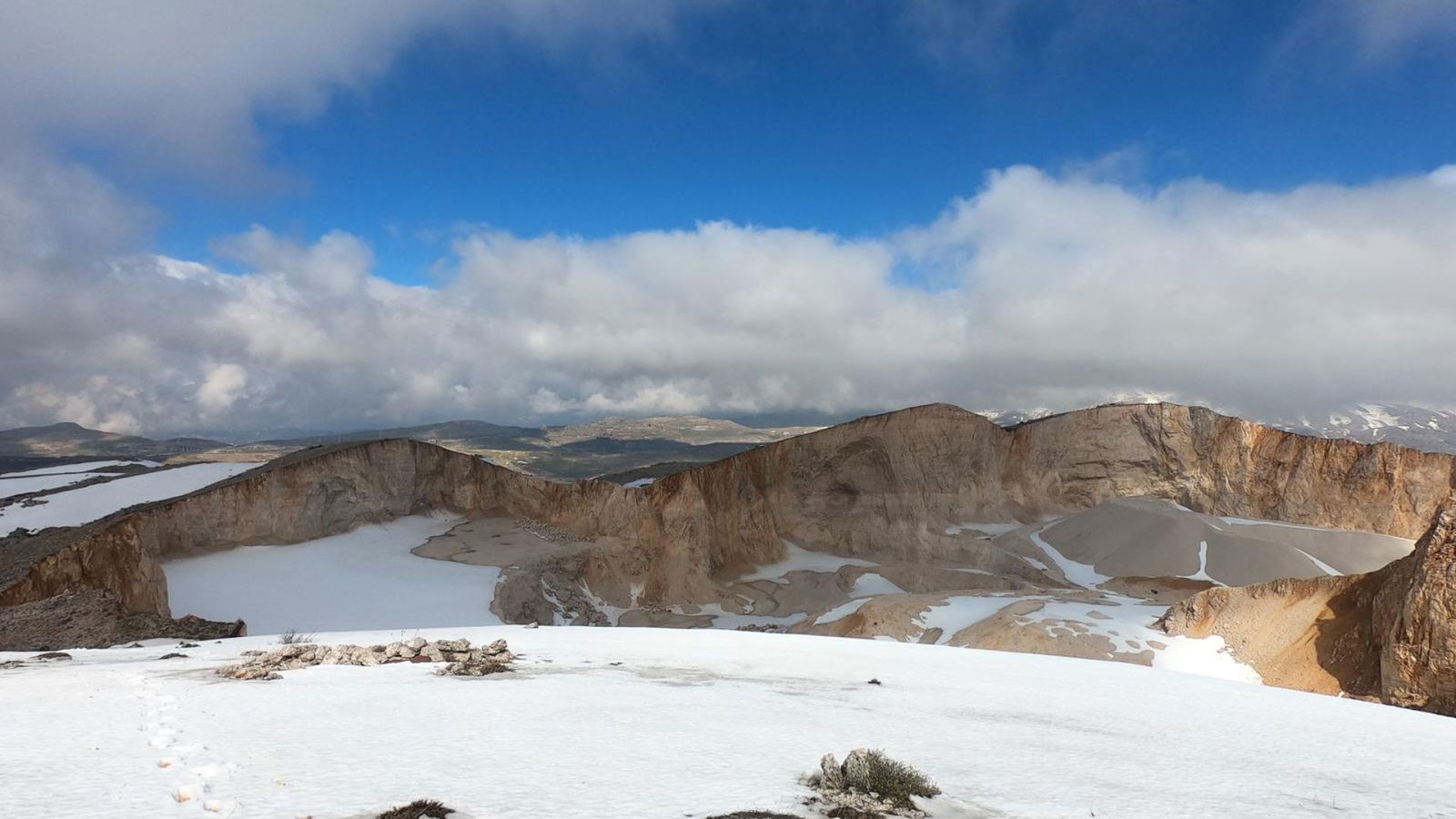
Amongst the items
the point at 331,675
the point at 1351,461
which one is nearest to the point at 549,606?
the point at 331,675

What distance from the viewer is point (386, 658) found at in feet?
35.4

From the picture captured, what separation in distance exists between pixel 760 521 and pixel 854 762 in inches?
1860

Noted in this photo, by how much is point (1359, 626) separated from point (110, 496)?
2117 inches

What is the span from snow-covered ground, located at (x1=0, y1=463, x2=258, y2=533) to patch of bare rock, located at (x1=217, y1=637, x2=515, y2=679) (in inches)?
1274

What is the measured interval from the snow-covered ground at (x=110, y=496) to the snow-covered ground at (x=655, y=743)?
107ft

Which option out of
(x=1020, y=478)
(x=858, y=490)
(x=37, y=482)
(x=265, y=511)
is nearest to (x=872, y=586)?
(x=858, y=490)

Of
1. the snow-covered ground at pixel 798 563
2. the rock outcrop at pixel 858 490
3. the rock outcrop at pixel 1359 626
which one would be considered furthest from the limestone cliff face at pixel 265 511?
the rock outcrop at pixel 1359 626

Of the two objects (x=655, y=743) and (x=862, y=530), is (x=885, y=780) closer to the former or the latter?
(x=655, y=743)

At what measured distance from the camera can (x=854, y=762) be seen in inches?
198

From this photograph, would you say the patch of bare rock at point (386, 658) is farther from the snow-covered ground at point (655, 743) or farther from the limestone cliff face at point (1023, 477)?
the limestone cliff face at point (1023, 477)

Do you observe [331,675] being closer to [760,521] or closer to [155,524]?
[155,524]

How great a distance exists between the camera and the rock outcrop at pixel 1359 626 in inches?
654

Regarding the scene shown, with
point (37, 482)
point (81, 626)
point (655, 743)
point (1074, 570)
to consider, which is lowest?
point (1074, 570)

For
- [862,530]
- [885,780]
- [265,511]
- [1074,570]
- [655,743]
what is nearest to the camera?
[885,780]
